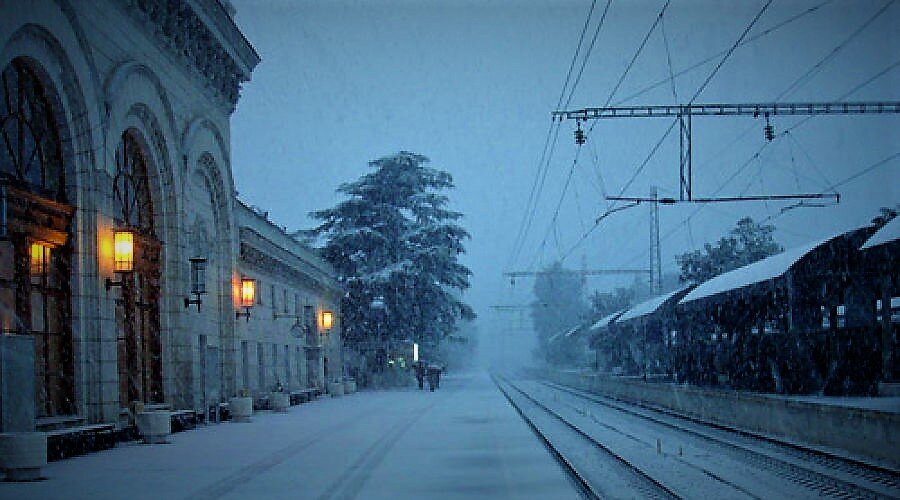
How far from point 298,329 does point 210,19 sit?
15713mm

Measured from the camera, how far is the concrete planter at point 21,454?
13602 mm

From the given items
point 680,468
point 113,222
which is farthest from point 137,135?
point 680,468

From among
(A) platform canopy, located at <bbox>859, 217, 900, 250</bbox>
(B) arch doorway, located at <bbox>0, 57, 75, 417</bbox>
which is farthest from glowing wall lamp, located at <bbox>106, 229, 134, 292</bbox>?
(A) platform canopy, located at <bbox>859, 217, 900, 250</bbox>

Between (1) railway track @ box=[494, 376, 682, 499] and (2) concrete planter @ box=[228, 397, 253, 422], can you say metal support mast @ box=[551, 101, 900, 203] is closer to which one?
(1) railway track @ box=[494, 376, 682, 499]

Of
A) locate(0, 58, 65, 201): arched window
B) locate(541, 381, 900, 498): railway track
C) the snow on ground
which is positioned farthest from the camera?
the snow on ground

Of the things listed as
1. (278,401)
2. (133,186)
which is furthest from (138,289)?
(278,401)

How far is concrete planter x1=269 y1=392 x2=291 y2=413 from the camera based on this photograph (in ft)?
108

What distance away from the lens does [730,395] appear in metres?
24.4

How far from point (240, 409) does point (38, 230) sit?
11.0 m

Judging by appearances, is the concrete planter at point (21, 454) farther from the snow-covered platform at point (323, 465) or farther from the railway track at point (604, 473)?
the railway track at point (604, 473)

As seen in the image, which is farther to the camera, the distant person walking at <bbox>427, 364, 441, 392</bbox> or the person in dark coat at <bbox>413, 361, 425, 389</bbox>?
the person in dark coat at <bbox>413, 361, 425, 389</bbox>

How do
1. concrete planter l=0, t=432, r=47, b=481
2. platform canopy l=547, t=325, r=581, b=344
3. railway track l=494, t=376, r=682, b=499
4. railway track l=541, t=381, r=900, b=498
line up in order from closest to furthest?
railway track l=541, t=381, r=900, b=498 → railway track l=494, t=376, r=682, b=499 → concrete planter l=0, t=432, r=47, b=481 → platform canopy l=547, t=325, r=581, b=344

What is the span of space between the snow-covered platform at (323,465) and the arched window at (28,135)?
463cm

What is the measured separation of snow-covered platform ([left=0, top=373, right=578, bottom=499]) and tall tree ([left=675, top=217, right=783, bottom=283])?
3917cm
